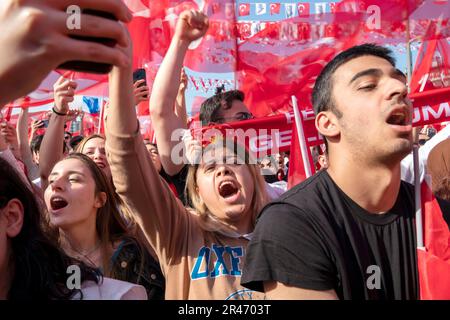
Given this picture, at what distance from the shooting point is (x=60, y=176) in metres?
2.80

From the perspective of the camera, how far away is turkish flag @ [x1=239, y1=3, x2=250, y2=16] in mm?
6980

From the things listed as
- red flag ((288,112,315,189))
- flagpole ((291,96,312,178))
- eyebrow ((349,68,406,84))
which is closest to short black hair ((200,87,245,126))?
red flag ((288,112,315,189))

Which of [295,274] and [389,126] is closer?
[295,274]

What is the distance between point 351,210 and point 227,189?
2.84 feet

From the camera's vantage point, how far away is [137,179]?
2143mm

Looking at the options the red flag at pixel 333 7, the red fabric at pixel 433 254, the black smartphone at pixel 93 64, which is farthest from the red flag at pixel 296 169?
the red flag at pixel 333 7

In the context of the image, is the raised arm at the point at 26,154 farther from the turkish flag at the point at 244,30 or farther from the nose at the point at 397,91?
the nose at the point at 397,91

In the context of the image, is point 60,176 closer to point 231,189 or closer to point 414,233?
point 231,189

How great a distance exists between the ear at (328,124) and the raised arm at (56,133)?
1682 millimetres

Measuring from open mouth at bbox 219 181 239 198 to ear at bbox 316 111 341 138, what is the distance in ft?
1.97

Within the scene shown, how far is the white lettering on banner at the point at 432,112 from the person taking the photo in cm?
360
